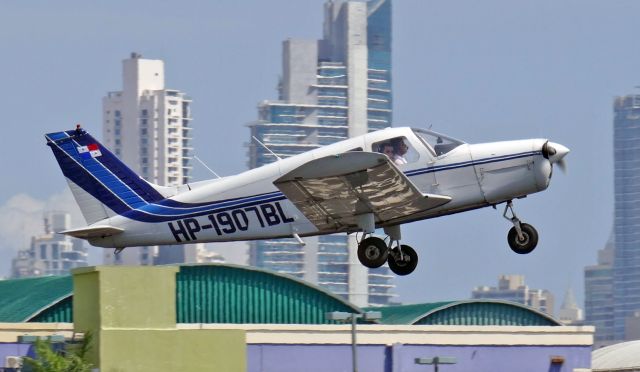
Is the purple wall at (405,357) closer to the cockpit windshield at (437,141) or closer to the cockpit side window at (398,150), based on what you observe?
the cockpit side window at (398,150)

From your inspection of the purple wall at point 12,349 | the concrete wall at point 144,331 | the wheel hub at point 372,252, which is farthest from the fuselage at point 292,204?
the purple wall at point 12,349

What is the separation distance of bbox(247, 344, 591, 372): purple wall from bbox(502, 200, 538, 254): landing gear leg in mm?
8884

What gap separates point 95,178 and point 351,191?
525 cm

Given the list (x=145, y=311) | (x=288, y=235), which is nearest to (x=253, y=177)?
(x=288, y=235)

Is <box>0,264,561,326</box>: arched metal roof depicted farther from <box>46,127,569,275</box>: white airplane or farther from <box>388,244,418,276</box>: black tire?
<box>388,244,418,276</box>: black tire

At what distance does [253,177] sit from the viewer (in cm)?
2856

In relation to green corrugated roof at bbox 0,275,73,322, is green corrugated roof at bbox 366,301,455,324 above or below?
below

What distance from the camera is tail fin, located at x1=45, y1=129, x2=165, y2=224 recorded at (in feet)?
97.7

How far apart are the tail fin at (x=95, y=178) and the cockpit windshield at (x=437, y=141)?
16.8 ft

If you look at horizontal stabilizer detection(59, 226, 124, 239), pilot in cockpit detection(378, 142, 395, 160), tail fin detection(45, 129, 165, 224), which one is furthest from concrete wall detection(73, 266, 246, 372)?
pilot in cockpit detection(378, 142, 395, 160)

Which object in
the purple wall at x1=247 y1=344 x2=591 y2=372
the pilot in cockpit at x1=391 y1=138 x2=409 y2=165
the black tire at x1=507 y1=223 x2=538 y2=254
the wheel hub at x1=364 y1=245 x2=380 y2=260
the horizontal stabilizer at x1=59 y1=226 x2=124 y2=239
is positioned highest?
the pilot in cockpit at x1=391 y1=138 x2=409 y2=165

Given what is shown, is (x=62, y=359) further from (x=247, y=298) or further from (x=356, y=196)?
(x=247, y=298)

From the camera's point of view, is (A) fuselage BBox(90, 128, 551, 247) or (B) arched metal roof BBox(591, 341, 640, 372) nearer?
(A) fuselage BBox(90, 128, 551, 247)

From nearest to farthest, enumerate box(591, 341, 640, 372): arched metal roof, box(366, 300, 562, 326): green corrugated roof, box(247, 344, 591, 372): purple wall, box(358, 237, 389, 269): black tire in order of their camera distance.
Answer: box(358, 237, 389, 269): black tire, box(247, 344, 591, 372): purple wall, box(366, 300, 562, 326): green corrugated roof, box(591, 341, 640, 372): arched metal roof
